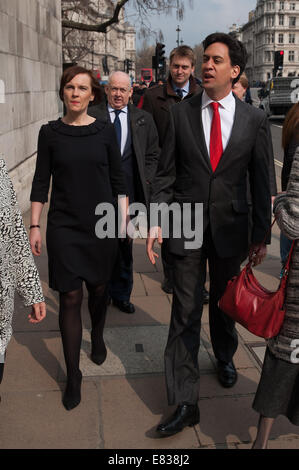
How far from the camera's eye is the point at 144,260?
652cm

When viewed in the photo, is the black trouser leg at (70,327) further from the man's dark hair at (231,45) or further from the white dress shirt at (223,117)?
the man's dark hair at (231,45)

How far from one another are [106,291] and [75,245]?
0.49 metres

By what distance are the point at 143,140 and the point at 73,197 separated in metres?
1.45

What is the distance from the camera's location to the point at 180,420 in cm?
304

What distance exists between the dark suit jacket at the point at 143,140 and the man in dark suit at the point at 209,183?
1386 mm

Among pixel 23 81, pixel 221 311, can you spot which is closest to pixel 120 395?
pixel 221 311

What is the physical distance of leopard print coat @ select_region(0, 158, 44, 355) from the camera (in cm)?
233

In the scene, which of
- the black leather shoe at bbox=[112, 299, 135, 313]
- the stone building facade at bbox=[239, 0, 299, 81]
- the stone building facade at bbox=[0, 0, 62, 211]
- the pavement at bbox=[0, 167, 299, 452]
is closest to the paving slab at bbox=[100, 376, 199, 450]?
the pavement at bbox=[0, 167, 299, 452]

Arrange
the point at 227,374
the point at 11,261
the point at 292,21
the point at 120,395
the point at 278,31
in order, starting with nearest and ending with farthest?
the point at 11,261 < the point at 120,395 < the point at 227,374 < the point at 278,31 < the point at 292,21

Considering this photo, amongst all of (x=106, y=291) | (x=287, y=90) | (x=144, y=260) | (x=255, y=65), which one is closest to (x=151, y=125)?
(x=106, y=291)

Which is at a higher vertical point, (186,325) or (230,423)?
(186,325)

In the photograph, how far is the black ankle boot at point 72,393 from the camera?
3293 millimetres

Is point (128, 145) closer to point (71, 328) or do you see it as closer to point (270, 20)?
point (71, 328)

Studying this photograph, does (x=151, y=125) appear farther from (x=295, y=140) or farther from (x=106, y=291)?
(x=106, y=291)
